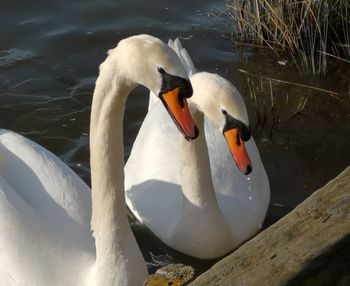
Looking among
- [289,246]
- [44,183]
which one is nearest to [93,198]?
[44,183]

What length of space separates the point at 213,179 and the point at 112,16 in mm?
3664

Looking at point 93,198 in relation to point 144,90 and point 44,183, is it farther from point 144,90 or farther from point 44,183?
point 144,90

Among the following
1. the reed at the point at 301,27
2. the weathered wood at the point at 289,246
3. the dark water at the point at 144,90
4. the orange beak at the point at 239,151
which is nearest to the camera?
the weathered wood at the point at 289,246

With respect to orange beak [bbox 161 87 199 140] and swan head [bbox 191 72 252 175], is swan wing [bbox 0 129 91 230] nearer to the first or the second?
swan head [bbox 191 72 252 175]

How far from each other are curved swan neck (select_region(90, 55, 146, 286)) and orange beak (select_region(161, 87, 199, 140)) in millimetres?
259

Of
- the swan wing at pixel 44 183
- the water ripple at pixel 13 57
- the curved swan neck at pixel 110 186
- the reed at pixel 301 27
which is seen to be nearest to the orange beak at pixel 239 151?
the curved swan neck at pixel 110 186

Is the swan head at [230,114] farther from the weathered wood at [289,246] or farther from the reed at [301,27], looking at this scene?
the reed at [301,27]

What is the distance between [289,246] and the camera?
2602mm

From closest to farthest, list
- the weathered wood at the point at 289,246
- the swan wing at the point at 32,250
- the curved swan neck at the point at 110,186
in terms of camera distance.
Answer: the weathered wood at the point at 289,246 < the curved swan neck at the point at 110,186 < the swan wing at the point at 32,250

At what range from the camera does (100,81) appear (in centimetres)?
418

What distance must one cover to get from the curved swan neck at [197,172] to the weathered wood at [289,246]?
247 centimetres

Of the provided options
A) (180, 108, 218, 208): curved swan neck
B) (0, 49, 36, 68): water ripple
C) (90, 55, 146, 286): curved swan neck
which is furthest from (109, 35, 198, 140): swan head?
(0, 49, 36, 68): water ripple

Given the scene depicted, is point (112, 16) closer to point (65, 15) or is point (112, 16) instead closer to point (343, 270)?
point (65, 15)

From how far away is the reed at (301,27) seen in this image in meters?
7.52
